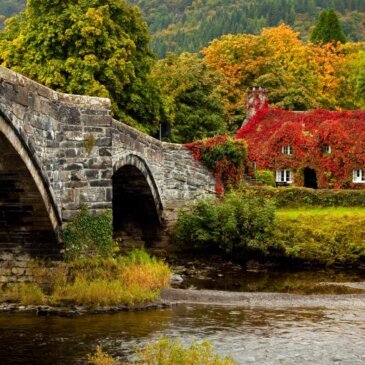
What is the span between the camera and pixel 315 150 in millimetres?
39469

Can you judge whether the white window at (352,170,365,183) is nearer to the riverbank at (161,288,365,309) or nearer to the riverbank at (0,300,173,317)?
the riverbank at (161,288,365,309)

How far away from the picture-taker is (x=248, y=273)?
25.2 meters

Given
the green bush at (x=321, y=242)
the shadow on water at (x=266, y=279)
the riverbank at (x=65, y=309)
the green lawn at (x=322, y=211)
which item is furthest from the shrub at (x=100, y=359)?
the green lawn at (x=322, y=211)

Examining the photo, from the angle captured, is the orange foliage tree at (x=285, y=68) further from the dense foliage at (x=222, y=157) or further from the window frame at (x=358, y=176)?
the dense foliage at (x=222, y=157)

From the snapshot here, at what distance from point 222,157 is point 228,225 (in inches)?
249

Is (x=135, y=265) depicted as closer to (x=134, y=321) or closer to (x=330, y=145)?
(x=134, y=321)

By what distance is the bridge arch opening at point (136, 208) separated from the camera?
86.3 ft

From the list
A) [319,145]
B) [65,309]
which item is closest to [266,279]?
[65,309]

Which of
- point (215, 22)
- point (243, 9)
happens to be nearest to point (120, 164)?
point (215, 22)

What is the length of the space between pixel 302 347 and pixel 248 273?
10.5m

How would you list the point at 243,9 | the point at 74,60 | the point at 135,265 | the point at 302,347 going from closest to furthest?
the point at 302,347 < the point at 135,265 < the point at 74,60 < the point at 243,9

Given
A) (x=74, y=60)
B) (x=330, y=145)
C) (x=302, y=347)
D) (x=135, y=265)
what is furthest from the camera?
(x=330, y=145)

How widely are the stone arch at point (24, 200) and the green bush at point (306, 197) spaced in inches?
599

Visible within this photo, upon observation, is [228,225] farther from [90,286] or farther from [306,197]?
[90,286]
